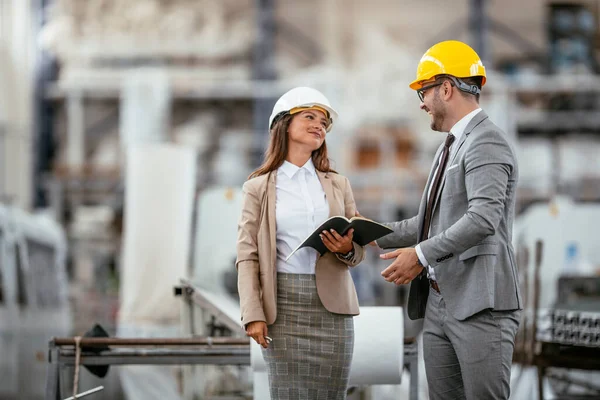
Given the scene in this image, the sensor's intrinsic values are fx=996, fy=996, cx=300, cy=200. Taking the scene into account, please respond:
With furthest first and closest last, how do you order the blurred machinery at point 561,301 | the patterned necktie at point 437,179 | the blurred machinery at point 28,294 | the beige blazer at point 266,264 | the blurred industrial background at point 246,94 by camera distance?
the blurred industrial background at point 246,94
the blurred machinery at point 28,294
the blurred machinery at point 561,301
the patterned necktie at point 437,179
the beige blazer at point 266,264

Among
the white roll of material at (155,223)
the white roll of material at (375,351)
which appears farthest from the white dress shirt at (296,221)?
the white roll of material at (155,223)

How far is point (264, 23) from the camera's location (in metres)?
14.6

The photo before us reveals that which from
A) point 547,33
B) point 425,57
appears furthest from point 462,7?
point 425,57

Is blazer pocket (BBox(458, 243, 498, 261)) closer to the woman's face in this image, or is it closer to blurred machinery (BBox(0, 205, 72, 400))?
the woman's face

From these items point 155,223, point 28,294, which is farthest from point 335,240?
point 28,294

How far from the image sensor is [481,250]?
2646 millimetres

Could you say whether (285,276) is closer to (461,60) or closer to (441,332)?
(441,332)

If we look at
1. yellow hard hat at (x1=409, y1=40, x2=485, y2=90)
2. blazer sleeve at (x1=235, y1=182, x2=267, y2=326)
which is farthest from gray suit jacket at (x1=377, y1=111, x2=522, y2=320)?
blazer sleeve at (x1=235, y1=182, x2=267, y2=326)

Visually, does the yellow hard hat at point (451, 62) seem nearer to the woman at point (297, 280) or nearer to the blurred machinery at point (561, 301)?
the woman at point (297, 280)

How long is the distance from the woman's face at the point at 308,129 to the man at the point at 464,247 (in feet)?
0.97

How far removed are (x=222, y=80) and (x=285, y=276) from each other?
→ 39.6 ft

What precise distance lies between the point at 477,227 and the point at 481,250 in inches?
4.0

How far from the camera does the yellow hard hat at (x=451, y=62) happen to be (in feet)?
9.00

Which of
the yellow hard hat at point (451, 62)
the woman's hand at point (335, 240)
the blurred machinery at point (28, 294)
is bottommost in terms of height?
the blurred machinery at point (28, 294)
